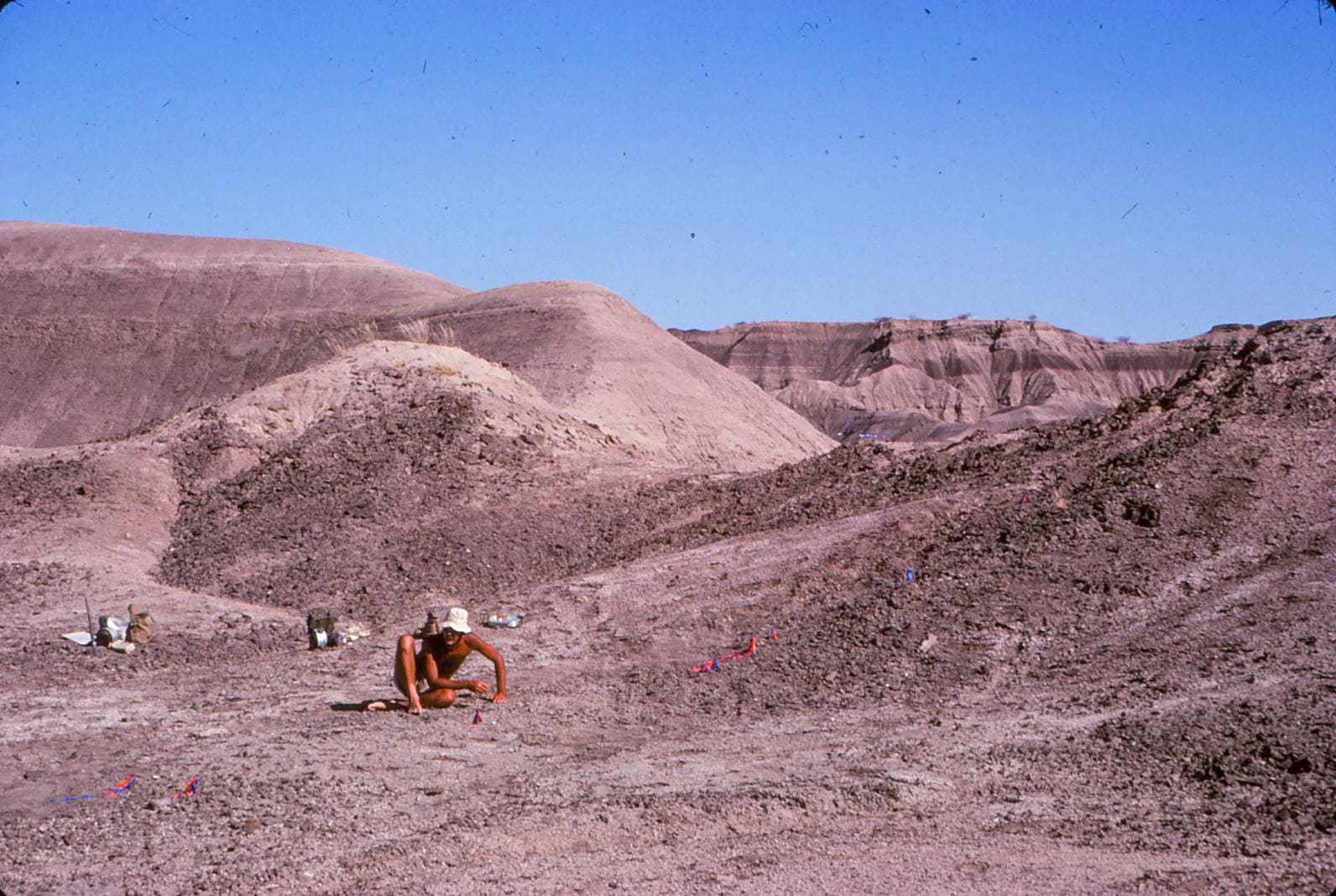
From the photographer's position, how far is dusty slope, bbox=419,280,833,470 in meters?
20.7

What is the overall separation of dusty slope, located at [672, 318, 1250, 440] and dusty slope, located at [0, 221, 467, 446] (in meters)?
30.0

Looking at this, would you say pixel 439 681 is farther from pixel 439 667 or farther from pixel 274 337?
pixel 274 337

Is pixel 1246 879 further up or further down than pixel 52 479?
further down

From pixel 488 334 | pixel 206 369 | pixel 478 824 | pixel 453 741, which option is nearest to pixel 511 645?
pixel 453 741

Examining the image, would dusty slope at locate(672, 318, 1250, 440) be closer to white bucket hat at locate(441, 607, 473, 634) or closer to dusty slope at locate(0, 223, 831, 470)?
dusty slope at locate(0, 223, 831, 470)

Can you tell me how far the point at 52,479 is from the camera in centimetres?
1563

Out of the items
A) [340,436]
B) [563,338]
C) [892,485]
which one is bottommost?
[892,485]

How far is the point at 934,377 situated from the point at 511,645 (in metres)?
65.4

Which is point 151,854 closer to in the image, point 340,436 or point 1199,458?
point 1199,458

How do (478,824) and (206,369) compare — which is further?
(206,369)

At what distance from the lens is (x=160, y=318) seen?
37.6 meters

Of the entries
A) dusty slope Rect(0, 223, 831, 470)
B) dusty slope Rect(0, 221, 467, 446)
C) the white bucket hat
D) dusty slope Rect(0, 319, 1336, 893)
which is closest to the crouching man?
the white bucket hat

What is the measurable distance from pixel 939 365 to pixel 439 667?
67.6m

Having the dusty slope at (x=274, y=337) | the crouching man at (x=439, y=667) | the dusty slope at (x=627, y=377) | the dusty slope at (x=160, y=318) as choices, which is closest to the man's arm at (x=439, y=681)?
the crouching man at (x=439, y=667)
